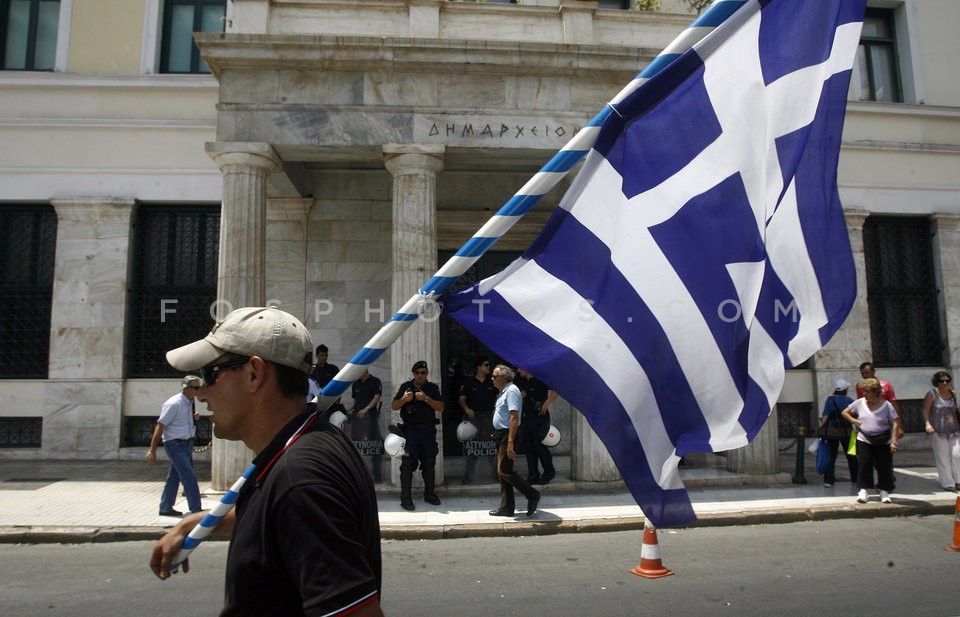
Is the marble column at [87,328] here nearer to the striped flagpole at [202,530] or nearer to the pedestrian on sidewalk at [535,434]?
the pedestrian on sidewalk at [535,434]

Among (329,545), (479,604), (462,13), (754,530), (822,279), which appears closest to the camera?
(329,545)

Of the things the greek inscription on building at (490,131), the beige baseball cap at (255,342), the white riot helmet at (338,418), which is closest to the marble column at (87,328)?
the white riot helmet at (338,418)

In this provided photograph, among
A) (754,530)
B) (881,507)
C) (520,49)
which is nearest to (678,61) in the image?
(754,530)

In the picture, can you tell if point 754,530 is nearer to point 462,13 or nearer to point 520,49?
point 520,49

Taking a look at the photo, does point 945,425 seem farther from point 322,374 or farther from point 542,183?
point 542,183

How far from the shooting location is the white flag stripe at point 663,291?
250cm

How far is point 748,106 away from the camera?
2646 mm

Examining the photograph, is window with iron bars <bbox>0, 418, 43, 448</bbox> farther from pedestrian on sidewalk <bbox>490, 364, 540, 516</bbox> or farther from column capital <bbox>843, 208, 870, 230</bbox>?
column capital <bbox>843, 208, 870, 230</bbox>

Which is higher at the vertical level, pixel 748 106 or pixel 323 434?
pixel 748 106

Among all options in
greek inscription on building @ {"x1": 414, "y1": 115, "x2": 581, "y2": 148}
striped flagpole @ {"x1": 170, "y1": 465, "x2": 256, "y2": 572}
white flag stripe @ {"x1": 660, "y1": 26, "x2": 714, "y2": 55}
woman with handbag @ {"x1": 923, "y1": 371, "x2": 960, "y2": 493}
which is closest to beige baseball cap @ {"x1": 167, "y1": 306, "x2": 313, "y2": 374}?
striped flagpole @ {"x1": 170, "y1": 465, "x2": 256, "y2": 572}

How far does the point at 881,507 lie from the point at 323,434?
10026mm

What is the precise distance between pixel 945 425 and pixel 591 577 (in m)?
7.27

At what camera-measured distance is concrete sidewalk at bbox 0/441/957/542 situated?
27.2ft

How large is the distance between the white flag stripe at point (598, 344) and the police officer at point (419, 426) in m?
7.12
